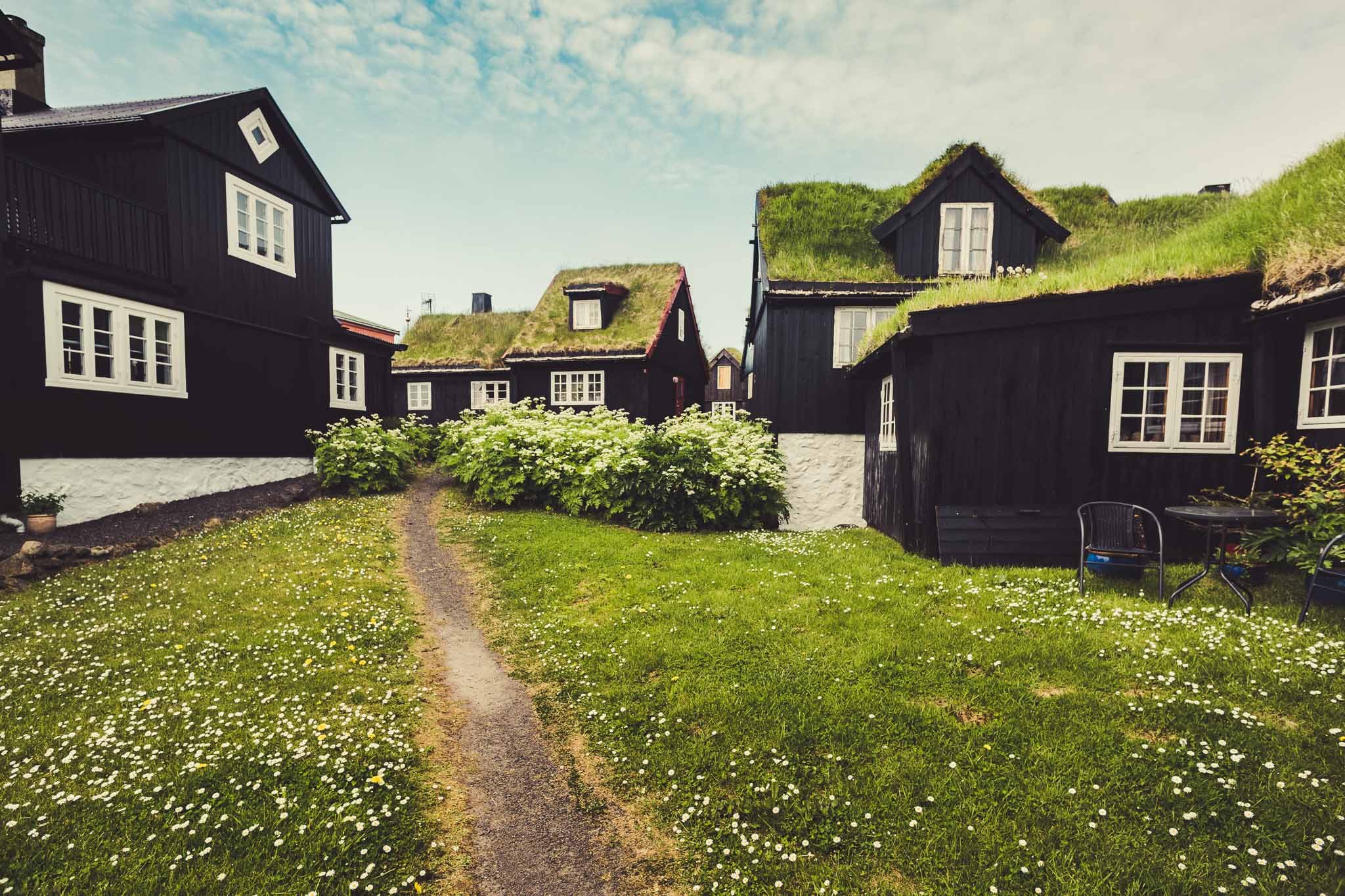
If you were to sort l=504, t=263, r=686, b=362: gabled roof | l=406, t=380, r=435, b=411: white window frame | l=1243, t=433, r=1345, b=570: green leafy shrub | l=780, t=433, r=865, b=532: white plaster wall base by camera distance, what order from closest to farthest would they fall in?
l=1243, t=433, r=1345, b=570: green leafy shrub
l=780, t=433, r=865, b=532: white plaster wall base
l=504, t=263, r=686, b=362: gabled roof
l=406, t=380, r=435, b=411: white window frame

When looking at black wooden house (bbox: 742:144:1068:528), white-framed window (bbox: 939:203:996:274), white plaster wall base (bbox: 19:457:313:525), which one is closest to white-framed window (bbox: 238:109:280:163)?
white plaster wall base (bbox: 19:457:313:525)

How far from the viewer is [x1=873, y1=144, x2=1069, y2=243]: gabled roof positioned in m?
14.8

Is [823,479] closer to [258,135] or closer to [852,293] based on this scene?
[852,293]

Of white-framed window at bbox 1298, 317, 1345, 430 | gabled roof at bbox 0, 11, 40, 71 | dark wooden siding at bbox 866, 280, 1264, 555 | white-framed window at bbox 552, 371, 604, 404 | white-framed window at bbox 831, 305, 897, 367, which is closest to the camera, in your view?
white-framed window at bbox 1298, 317, 1345, 430

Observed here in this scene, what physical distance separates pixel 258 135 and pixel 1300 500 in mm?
21488

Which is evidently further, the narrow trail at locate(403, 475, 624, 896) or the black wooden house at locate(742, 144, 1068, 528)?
the black wooden house at locate(742, 144, 1068, 528)

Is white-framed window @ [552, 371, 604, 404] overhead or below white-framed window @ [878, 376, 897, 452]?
overhead

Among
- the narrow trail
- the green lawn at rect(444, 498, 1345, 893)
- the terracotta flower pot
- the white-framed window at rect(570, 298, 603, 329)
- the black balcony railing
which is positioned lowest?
the narrow trail

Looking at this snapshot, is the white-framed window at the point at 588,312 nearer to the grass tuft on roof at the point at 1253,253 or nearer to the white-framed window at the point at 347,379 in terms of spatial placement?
the white-framed window at the point at 347,379

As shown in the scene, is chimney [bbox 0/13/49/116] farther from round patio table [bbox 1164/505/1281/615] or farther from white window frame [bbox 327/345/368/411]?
round patio table [bbox 1164/505/1281/615]

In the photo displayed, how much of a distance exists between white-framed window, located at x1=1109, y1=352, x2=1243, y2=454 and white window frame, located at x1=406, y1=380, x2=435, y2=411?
26850mm

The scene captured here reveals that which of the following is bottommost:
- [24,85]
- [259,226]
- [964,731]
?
[964,731]

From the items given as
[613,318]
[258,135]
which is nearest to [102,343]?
[258,135]

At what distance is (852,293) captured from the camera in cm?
1523
